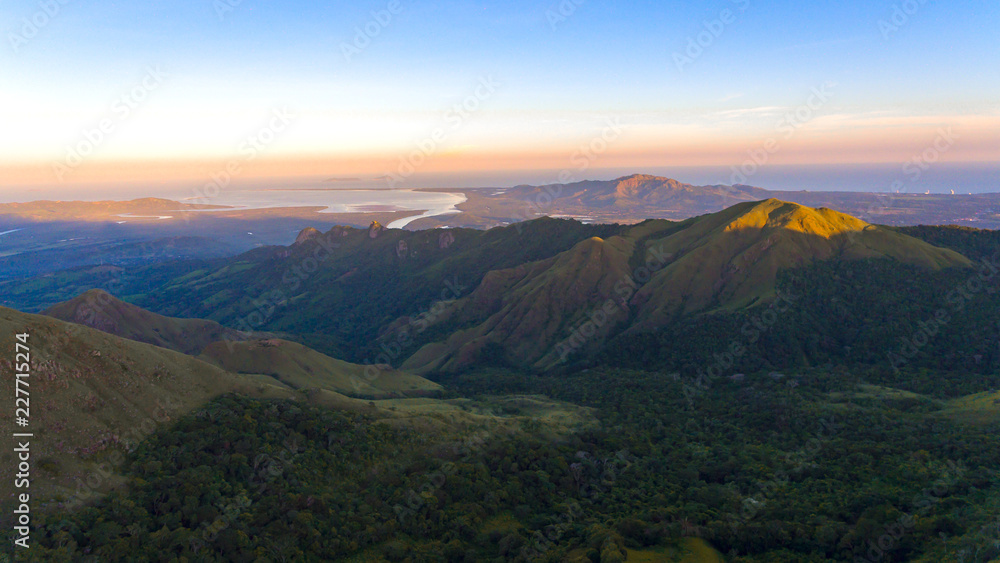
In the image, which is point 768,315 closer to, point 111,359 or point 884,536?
point 884,536

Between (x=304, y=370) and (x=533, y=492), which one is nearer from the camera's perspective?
(x=533, y=492)

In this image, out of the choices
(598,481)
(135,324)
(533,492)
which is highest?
(135,324)
